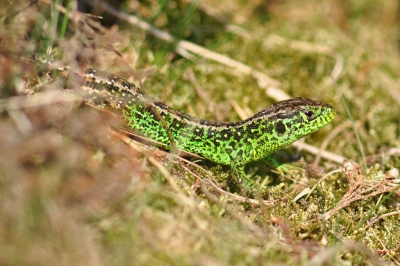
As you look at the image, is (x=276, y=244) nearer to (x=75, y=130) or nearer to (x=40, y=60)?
(x=75, y=130)

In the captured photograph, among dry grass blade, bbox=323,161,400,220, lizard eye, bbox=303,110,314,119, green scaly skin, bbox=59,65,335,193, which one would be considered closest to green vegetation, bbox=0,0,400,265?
dry grass blade, bbox=323,161,400,220

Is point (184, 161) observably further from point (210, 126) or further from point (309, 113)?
point (309, 113)

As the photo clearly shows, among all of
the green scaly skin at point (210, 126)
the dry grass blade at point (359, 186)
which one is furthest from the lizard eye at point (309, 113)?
the dry grass blade at point (359, 186)

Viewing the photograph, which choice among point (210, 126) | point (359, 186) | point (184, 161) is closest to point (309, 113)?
point (359, 186)

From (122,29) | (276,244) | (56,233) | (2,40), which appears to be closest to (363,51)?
(122,29)

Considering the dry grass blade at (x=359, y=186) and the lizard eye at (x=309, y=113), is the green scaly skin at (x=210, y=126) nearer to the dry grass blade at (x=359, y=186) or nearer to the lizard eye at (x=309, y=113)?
the lizard eye at (x=309, y=113)

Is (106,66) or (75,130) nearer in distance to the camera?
(75,130)

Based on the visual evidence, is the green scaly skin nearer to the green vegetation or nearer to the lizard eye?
the lizard eye
